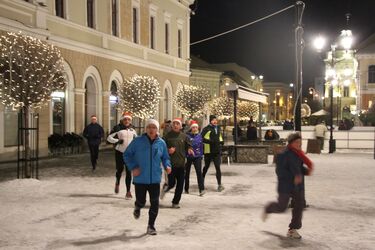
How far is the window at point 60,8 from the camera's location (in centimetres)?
2298

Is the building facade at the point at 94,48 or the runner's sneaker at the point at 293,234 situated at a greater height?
the building facade at the point at 94,48

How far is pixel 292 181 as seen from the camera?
7543mm

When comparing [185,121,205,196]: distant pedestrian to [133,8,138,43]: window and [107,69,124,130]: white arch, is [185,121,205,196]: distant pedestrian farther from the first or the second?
[133,8,138,43]: window

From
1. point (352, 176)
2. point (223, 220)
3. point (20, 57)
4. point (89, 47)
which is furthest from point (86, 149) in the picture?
point (223, 220)

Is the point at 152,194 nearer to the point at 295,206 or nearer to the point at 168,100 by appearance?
the point at 295,206

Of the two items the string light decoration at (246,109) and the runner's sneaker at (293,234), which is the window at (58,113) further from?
the string light decoration at (246,109)

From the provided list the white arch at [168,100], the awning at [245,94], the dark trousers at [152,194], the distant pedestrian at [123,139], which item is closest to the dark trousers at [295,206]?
the dark trousers at [152,194]

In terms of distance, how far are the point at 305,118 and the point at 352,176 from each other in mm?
36009

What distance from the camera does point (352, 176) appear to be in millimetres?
15164

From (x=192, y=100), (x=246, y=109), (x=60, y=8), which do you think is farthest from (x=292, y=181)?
(x=246, y=109)

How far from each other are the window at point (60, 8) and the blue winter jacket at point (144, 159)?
1716 centimetres

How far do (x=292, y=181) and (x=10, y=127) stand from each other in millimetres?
14523

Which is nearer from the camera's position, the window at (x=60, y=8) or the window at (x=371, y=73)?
the window at (x=60, y=8)

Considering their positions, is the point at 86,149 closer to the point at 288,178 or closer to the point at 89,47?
the point at 89,47
